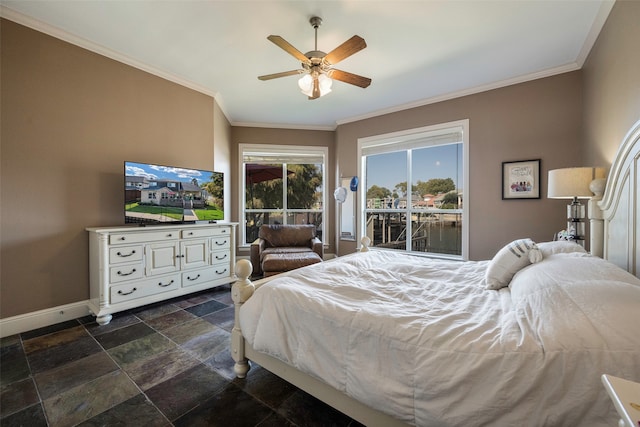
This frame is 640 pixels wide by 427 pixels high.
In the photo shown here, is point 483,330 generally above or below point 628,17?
below

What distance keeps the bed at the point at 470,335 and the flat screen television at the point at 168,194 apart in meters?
1.89

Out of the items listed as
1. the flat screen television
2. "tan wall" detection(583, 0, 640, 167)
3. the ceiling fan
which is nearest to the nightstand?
"tan wall" detection(583, 0, 640, 167)

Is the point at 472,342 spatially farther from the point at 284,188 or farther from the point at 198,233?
the point at 284,188

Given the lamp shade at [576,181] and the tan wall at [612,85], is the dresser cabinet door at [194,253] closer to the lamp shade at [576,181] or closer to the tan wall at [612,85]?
the lamp shade at [576,181]

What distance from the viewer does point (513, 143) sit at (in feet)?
10.4

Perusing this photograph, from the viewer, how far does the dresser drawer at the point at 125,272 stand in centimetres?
240

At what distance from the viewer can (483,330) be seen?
999 mm

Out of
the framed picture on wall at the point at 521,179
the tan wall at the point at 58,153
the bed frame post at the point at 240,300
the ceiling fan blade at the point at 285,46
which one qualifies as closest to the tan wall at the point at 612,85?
the framed picture on wall at the point at 521,179

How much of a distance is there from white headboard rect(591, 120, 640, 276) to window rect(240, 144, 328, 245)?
3.83 m

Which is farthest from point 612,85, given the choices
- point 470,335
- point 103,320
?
point 103,320

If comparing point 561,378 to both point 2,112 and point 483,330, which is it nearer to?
point 483,330

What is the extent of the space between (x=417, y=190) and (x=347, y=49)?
8.94 feet

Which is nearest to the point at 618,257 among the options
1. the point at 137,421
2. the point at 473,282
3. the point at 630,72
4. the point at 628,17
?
the point at 473,282

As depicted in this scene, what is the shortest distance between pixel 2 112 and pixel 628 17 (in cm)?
493
